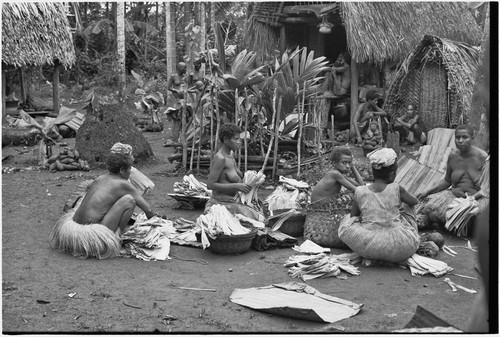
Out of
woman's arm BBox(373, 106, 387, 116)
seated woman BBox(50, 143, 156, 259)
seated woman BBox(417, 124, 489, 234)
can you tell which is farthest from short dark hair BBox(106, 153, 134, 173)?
woman's arm BBox(373, 106, 387, 116)

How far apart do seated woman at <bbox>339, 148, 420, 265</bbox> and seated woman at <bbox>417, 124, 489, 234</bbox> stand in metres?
1.08

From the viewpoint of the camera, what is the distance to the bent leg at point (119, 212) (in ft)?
18.7

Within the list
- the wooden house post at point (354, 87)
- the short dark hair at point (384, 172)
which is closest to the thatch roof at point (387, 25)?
the wooden house post at point (354, 87)

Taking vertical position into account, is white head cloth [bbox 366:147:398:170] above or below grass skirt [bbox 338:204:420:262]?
above

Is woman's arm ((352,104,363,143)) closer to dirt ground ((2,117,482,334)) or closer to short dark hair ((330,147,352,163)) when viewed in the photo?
short dark hair ((330,147,352,163))

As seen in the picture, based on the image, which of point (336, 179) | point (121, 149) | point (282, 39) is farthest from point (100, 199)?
point (282, 39)

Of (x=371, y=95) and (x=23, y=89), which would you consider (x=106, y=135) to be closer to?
(x=371, y=95)

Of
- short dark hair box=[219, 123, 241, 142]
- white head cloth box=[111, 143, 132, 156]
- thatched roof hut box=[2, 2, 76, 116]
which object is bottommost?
white head cloth box=[111, 143, 132, 156]

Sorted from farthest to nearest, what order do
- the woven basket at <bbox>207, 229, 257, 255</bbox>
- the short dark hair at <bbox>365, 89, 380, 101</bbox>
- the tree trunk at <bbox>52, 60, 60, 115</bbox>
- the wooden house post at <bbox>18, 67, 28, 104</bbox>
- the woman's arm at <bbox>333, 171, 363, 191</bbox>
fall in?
the wooden house post at <bbox>18, 67, 28, 104</bbox>
the tree trunk at <bbox>52, 60, 60, 115</bbox>
the short dark hair at <bbox>365, 89, 380, 101</bbox>
the woman's arm at <bbox>333, 171, 363, 191</bbox>
the woven basket at <bbox>207, 229, 257, 255</bbox>

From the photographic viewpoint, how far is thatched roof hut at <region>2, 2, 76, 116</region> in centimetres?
1314

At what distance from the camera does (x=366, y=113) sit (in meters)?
12.6

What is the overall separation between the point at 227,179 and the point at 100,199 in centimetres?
139

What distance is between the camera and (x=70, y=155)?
32.7 feet

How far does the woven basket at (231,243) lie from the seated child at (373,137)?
5758mm
